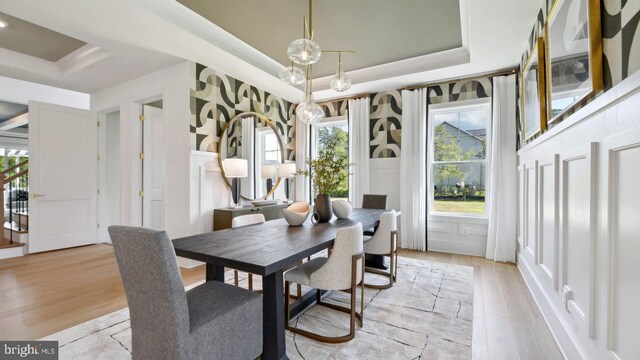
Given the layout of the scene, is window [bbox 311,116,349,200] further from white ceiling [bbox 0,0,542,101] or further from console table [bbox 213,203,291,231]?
console table [bbox 213,203,291,231]

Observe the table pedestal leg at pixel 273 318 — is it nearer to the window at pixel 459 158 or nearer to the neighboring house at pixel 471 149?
the window at pixel 459 158

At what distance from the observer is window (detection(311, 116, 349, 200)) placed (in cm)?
511

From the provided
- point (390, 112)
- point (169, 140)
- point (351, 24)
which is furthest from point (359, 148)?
point (169, 140)

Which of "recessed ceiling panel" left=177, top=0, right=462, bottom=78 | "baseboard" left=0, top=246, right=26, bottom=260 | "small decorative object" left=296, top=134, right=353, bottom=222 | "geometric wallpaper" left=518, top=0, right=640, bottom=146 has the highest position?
"recessed ceiling panel" left=177, top=0, right=462, bottom=78

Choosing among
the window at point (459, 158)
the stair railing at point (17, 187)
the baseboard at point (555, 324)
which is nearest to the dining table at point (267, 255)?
the baseboard at point (555, 324)

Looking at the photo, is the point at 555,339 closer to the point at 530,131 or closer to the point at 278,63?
the point at 530,131

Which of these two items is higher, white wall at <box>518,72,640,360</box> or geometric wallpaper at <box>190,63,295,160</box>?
geometric wallpaper at <box>190,63,295,160</box>

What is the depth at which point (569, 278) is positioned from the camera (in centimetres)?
175

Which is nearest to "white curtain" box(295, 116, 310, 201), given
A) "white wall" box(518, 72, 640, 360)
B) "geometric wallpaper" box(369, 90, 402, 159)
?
"geometric wallpaper" box(369, 90, 402, 159)

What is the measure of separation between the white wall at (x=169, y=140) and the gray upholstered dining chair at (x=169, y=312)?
7.66 feet

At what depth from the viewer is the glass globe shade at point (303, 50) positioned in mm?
2131

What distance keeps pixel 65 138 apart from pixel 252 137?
309 centimetres

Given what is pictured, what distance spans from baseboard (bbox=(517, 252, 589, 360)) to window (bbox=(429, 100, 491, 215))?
5.13 ft
